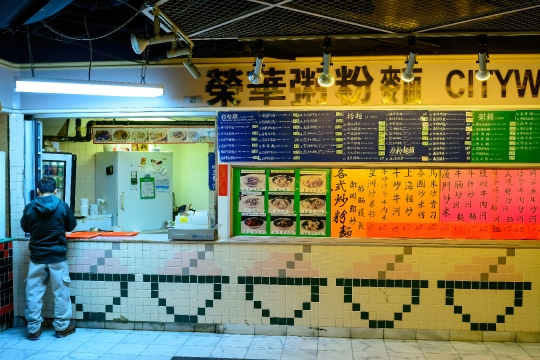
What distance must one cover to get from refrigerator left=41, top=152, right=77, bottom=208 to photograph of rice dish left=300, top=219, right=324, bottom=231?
159 inches

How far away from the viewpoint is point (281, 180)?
607 centimetres

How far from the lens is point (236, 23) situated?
4.50m

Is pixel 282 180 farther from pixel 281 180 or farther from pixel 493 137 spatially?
pixel 493 137

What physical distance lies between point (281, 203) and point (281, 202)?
13 millimetres

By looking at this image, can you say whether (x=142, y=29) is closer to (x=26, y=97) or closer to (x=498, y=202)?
(x=26, y=97)

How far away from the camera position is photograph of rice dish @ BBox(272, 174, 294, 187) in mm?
6055

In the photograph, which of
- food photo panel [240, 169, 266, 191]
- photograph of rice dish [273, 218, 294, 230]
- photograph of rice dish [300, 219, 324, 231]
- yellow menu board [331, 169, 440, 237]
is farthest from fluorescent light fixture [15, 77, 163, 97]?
yellow menu board [331, 169, 440, 237]

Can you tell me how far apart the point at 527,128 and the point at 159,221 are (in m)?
6.69

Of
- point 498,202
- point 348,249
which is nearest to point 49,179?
point 348,249

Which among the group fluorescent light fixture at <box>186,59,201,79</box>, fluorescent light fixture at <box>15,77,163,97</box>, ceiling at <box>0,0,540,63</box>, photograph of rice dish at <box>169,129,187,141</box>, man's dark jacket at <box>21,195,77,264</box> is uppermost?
ceiling at <box>0,0,540,63</box>

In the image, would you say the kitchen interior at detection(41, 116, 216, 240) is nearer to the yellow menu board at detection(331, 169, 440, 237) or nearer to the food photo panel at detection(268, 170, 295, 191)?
the food photo panel at detection(268, 170, 295, 191)

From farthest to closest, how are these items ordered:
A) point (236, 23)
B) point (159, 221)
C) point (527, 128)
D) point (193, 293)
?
point (159, 221) < point (193, 293) < point (527, 128) < point (236, 23)

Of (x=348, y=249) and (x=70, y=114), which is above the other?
(x=70, y=114)

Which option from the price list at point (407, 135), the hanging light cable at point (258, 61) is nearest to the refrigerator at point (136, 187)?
the hanging light cable at point (258, 61)
